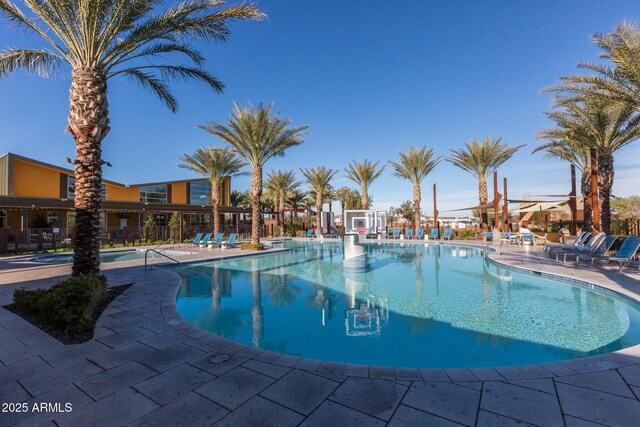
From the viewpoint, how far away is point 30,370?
343 cm

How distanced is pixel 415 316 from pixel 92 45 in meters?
9.91

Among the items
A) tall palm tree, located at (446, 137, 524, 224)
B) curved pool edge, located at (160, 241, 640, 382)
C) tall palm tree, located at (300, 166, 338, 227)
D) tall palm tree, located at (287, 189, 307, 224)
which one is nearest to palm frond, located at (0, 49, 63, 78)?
curved pool edge, located at (160, 241, 640, 382)

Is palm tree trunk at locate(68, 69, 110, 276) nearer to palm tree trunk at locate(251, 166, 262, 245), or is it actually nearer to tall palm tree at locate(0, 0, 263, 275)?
tall palm tree at locate(0, 0, 263, 275)

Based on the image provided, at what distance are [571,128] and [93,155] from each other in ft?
67.3

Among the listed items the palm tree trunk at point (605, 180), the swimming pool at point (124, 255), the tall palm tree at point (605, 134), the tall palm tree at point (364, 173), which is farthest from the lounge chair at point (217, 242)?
the palm tree trunk at point (605, 180)

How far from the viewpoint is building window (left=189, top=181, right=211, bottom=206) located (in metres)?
33.8

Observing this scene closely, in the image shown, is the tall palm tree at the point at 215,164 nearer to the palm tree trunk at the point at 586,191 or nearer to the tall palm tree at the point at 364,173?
the tall palm tree at the point at 364,173

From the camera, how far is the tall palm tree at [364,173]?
94.9ft

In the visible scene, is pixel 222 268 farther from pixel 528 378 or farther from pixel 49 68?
pixel 528 378

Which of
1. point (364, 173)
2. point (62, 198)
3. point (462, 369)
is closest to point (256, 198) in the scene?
point (364, 173)

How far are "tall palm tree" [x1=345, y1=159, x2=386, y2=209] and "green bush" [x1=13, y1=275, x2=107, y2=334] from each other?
2538 centimetres

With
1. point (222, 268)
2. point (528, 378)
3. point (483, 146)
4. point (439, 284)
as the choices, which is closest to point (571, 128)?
point (483, 146)

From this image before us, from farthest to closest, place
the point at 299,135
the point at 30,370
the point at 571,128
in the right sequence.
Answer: the point at 299,135, the point at 571,128, the point at 30,370

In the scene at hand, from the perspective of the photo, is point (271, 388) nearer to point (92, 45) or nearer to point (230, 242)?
point (92, 45)
